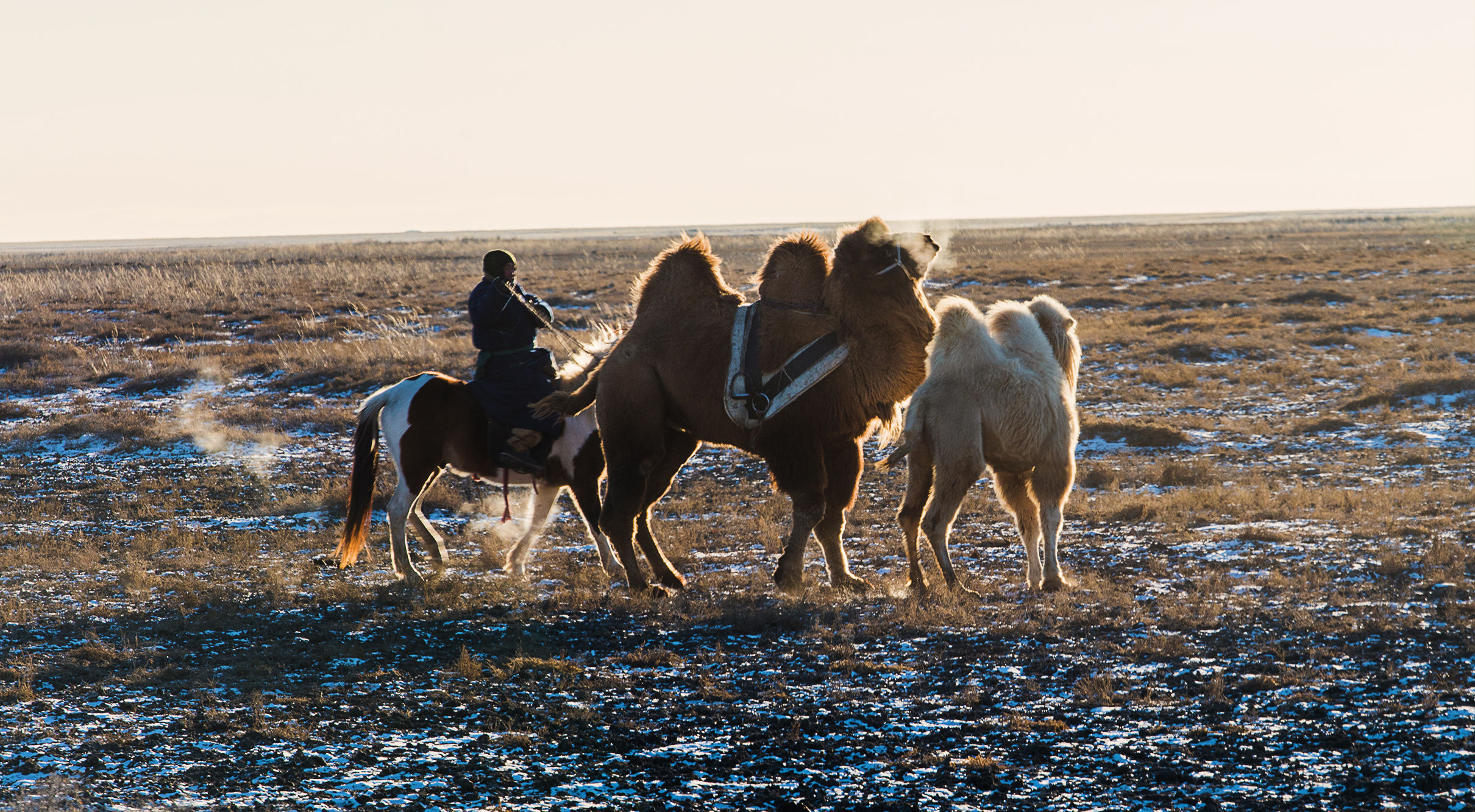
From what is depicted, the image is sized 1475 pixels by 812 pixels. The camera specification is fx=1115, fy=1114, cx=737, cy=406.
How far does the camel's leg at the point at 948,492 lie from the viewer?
720 centimetres

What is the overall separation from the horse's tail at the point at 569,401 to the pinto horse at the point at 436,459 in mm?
320

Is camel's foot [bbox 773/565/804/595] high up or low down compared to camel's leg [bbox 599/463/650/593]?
down

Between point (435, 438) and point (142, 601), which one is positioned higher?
point (435, 438)

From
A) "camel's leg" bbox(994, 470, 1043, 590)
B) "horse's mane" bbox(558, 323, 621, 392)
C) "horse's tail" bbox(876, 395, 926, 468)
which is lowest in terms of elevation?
"camel's leg" bbox(994, 470, 1043, 590)

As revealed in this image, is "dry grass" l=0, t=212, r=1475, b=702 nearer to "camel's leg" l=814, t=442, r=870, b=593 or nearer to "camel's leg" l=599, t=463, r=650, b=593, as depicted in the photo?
"camel's leg" l=599, t=463, r=650, b=593

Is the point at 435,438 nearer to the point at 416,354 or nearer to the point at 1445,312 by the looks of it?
the point at 416,354

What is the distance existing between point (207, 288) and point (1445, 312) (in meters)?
36.1

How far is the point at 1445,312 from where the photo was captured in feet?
74.8

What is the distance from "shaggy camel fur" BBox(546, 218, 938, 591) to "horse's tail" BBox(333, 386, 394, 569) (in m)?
1.53

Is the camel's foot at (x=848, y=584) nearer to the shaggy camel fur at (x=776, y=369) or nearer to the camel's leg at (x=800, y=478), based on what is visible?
the shaggy camel fur at (x=776, y=369)

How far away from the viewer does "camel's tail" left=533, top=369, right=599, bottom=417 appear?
26.1 feet

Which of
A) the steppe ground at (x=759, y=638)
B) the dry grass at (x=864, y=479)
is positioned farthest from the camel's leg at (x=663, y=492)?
the steppe ground at (x=759, y=638)

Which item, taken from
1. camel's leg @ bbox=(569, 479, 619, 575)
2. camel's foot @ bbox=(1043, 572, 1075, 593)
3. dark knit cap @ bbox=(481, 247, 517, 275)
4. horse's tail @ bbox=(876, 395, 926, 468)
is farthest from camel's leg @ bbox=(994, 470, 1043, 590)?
dark knit cap @ bbox=(481, 247, 517, 275)

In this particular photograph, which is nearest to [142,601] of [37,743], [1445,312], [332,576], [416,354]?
[332,576]
